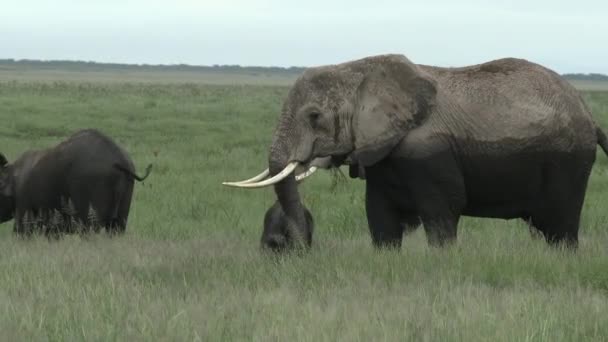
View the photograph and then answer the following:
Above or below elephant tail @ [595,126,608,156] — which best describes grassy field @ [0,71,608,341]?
below

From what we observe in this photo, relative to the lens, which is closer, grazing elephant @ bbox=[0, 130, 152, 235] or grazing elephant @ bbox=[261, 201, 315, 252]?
grazing elephant @ bbox=[261, 201, 315, 252]

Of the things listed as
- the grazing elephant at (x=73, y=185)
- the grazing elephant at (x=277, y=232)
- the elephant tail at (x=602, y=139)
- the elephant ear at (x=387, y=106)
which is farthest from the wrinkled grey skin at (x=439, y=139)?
the grazing elephant at (x=73, y=185)

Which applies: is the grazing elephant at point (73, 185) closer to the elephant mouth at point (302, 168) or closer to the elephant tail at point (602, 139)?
the elephant mouth at point (302, 168)

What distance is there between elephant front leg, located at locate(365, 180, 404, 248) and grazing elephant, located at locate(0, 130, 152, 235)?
2.56m

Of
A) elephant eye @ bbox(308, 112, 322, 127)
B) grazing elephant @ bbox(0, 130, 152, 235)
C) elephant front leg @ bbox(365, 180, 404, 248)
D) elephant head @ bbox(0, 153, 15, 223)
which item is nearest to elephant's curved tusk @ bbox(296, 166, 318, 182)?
elephant eye @ bbox(308, 112, 322, 127)

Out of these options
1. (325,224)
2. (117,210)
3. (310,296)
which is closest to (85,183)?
(117,210)

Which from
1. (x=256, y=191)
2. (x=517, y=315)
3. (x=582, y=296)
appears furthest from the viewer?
(x=256, y=191)

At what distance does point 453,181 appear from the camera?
649cm

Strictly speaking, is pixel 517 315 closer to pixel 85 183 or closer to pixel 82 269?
pixel 82 269

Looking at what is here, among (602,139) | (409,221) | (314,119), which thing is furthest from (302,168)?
(602,139)

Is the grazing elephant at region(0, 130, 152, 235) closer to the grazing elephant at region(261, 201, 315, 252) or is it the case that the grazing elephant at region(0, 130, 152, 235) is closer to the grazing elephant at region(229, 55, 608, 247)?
the grazing elephant at region(261, 201, 315, 252)

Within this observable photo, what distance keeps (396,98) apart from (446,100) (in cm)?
37

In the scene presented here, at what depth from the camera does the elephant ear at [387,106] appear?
6348 mm

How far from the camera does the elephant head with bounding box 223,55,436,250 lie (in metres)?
6.37
